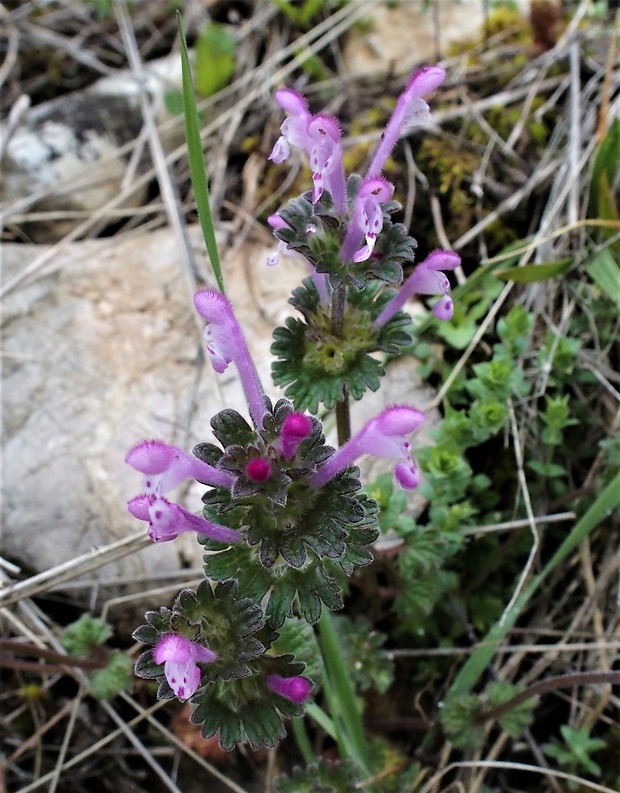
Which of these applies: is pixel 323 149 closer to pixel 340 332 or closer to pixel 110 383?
pixel 340 332

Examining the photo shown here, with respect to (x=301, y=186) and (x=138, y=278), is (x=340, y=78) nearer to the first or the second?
(x=301, y=186)

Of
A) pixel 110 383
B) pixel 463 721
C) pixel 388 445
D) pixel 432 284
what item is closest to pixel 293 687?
pixel 388 445

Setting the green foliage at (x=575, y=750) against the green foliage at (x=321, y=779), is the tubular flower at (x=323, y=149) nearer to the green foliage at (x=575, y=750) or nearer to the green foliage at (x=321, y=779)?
the green foliage at (x=321, y=779)

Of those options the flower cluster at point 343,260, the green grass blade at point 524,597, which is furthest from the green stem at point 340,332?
the green grass blade at point 524,597

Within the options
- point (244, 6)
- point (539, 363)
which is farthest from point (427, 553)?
point (244, 6)

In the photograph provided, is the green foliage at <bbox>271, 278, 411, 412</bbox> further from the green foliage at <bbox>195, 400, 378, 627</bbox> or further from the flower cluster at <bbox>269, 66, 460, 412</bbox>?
the green foliage at <bbox>195, 400, 378, 627</bbox>

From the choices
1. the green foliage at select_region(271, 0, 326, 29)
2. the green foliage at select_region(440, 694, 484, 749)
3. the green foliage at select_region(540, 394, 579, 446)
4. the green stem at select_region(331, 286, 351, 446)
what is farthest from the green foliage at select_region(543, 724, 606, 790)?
the green foliage at select_region(271, 0, 326, 29)
